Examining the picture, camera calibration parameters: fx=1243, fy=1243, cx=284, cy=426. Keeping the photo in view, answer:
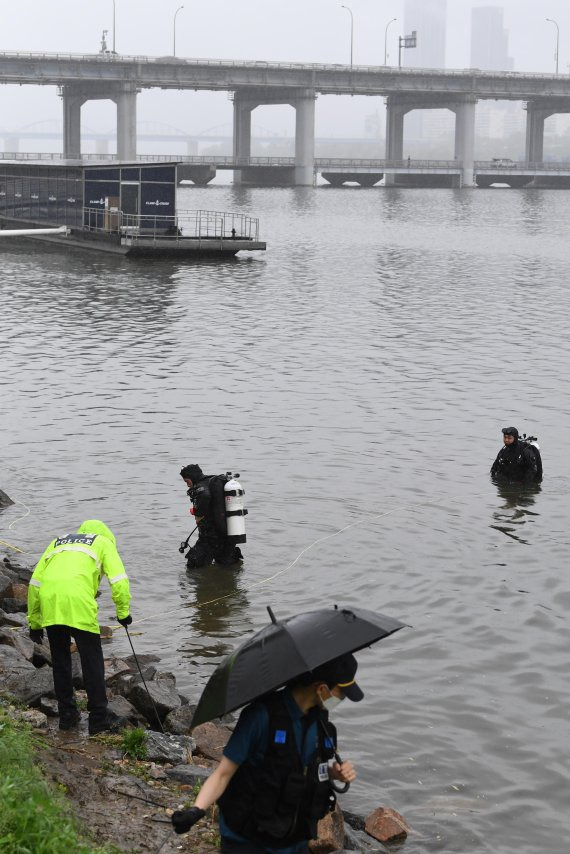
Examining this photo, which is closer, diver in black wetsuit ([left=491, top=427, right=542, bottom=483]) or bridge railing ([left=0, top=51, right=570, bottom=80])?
diver in black wetsuit ([left=491, top=427, right=542, bottom=483])

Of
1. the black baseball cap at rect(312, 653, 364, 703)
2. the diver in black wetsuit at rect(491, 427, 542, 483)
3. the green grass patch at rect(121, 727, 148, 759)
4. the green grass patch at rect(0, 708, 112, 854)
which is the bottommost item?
the green grass patch at rect(121, 727, 148, 759)

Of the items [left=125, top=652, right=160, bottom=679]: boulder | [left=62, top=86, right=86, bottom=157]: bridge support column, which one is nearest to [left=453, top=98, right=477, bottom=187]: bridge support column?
[left=62, top=86, right=86, bottom=157]: bridge support column

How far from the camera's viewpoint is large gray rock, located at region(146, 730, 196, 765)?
9789mm

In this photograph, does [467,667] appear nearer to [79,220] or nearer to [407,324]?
[407,324]

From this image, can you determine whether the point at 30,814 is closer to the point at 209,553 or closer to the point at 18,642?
the point at 18,642

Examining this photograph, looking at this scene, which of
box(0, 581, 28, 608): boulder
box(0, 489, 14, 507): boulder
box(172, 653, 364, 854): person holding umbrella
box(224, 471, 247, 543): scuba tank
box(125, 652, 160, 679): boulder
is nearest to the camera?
box(172, 653, 364, 854): person holding umbrella

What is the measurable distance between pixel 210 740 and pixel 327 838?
2.22 metres

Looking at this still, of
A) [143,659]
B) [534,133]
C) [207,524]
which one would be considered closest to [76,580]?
[143,659]

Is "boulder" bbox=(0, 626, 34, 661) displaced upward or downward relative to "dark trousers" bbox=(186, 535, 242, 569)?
upward

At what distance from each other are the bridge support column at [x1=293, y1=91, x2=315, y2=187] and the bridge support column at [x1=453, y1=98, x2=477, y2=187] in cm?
2188

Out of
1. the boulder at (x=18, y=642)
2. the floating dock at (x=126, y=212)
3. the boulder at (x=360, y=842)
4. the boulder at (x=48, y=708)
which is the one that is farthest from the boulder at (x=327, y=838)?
the floating dock at (x=126, y=212)

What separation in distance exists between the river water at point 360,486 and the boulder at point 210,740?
3.80 ft

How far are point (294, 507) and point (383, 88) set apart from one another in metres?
155

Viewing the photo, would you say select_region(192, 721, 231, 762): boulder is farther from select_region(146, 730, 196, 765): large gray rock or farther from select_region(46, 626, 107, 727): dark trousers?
select_region(46, 626, 107, 727): dark trousers
